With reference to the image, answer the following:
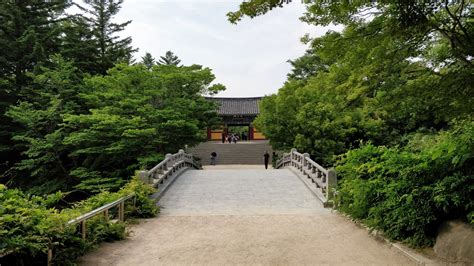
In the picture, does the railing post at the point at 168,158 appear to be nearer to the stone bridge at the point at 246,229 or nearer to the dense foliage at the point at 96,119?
the stone bridge at the point at 246,229

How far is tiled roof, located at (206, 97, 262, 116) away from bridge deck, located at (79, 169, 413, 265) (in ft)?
105

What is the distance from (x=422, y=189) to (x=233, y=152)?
31092 mm

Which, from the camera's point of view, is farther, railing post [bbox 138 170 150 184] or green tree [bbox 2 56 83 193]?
green tree [bbox 2 56 83 193]

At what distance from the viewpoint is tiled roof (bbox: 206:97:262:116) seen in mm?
45125

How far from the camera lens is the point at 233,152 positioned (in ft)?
120

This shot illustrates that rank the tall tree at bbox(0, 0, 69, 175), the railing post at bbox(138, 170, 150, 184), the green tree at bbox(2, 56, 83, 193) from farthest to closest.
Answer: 1. the tall tree at bbox(0, 0, 69, 175)
2. the green tree at bbox(2, 56, 83, 193)
3. the railing post at bbox(138, 170, 150, 184)

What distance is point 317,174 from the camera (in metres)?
13.8

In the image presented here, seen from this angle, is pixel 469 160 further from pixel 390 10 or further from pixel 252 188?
pixel 252 188

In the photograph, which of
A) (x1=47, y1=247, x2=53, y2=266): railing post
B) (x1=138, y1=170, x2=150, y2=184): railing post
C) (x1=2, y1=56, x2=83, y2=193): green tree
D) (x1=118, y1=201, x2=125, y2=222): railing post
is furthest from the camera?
(x1=2, y1=56, x2=83, y2=193): green tree

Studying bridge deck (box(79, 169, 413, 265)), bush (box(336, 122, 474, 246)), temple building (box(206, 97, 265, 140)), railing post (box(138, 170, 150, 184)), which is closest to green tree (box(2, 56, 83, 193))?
railing post (box(138, 170, 150, 184))

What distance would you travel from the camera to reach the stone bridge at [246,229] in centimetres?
581

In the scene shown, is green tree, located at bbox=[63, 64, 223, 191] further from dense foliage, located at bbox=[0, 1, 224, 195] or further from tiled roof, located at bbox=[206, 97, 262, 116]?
tiled roof, located at bbox=[206, 97, 262, 116]

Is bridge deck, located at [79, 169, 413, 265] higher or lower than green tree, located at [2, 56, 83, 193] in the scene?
lower

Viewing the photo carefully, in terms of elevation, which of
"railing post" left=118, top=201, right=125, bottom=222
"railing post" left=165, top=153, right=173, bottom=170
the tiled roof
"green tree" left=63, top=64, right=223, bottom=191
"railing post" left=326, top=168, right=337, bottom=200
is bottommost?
"railing post" left=118, top=201, right=125, bottom=222
